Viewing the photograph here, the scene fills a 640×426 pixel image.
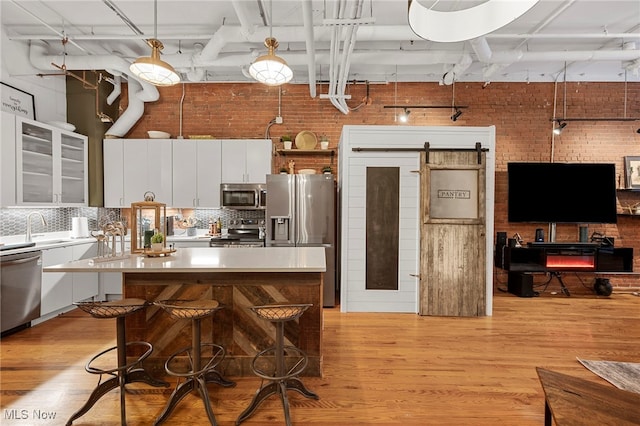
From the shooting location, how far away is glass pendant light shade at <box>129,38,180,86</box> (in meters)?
2.43

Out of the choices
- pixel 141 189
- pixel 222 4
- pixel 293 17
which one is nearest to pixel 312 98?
pixel 293 17

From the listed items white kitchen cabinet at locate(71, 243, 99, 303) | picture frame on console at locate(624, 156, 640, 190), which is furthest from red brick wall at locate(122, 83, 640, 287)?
white kitchen cabinet at locate(71, 243, 99, 303)

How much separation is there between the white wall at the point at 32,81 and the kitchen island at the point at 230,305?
3649mm

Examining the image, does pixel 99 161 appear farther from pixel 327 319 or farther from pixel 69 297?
pixel 327 319

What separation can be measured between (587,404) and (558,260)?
15.4ft

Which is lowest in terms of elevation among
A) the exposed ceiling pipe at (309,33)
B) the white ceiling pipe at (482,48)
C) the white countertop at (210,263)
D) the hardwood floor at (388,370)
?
the hardwood floor at (388,370)

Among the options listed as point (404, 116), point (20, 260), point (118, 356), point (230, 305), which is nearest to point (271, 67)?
point (230, 305)

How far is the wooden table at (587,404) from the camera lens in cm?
135

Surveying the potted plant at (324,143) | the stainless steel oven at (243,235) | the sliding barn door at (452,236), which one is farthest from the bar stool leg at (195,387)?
the potted plant at (324,143)

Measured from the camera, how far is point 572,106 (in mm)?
5609

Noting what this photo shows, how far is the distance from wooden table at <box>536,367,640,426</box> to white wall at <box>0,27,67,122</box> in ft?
20.4

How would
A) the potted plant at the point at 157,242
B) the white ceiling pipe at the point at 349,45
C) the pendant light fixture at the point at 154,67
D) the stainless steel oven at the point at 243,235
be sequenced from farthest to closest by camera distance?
the stainless steel oven at the point at 243,235
the white ceiling pipe at the point at 349,45
the potted plant at the point at 157,242
the pendant light fixture at the point at 154,67

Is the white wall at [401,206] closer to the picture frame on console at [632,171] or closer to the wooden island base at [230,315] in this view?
the wooden island base at [230,315]

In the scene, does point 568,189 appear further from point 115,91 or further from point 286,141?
point 115,91
